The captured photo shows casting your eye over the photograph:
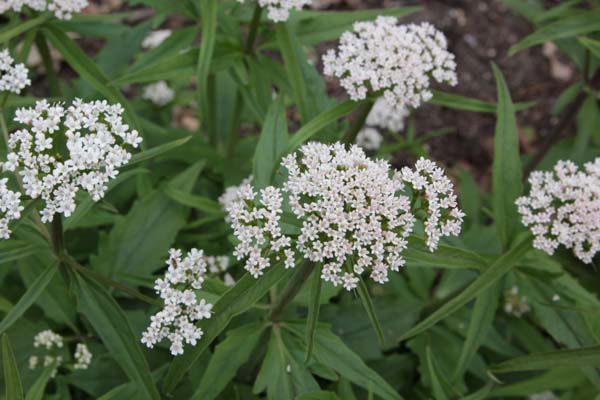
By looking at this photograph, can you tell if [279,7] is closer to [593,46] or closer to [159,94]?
[593,46]

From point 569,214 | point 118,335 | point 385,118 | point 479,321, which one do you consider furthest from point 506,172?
point 118,335

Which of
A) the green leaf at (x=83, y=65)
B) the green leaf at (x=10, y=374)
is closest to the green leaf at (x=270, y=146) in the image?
the green leaf at (x=83, y=65)

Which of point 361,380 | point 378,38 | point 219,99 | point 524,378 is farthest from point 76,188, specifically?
point 524,378

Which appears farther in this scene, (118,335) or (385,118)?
(385,118)

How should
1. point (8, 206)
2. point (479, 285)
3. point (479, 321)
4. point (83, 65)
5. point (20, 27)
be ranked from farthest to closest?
1. point (83, 65)
2. point (20, 27)
3. point (479, 321)
4. point (479, 285)
5. point (8, 206)

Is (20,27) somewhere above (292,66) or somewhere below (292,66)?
above

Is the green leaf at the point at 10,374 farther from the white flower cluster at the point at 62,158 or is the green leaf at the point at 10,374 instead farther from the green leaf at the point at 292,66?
the green leaf at the point at 292,66
